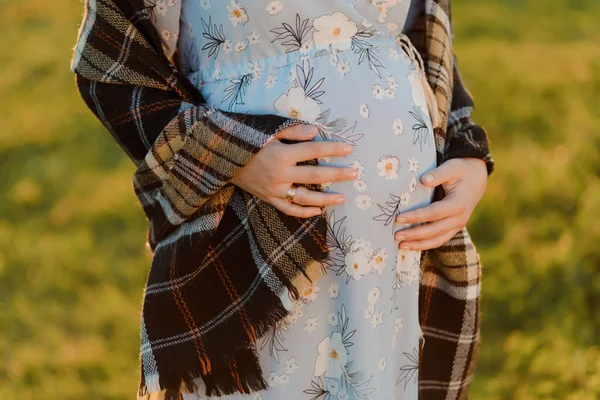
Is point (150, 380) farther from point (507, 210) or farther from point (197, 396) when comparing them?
point (507, 210)

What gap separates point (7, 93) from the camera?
19.0ft

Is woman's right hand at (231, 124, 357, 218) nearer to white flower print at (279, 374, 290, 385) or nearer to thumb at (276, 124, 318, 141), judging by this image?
thumb at (276, 124, 318, 141)

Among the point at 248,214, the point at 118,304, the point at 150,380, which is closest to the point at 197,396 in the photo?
the point at 150,380

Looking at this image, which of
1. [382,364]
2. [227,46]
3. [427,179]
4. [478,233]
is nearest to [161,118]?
[227,46]

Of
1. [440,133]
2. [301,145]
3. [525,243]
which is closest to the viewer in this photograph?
[301,145]

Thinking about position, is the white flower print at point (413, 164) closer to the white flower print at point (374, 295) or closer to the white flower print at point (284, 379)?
the white flower print at point (374, 295)

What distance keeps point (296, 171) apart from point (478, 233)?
252cm

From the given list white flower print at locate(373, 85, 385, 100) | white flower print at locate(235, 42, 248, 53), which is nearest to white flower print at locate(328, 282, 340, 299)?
white flower print at locate(373, 85, 385, 100)

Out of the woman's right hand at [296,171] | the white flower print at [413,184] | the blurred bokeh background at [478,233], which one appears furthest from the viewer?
the blurred bokeh background at [478,233]

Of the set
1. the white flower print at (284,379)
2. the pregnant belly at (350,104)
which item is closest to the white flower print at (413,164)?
the pregnant belly at (350,104)

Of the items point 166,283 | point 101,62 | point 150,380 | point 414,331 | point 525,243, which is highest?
point 101,62

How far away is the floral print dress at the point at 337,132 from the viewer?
50.5 inches

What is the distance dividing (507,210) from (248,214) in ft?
8.46

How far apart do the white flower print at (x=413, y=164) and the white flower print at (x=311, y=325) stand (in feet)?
1.09
